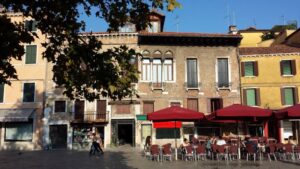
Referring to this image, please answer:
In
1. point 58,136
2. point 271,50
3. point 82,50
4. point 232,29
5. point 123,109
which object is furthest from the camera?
point 232,29

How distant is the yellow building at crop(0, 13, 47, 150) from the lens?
29.4 m

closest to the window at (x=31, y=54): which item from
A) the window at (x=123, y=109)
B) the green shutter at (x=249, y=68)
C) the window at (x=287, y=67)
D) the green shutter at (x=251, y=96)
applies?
the window at (x=123, y=109)

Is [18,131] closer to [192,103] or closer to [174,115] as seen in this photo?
[192,103]

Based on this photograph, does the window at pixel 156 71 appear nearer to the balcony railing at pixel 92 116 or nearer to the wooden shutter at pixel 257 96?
the balcony railing at pixel 92 116

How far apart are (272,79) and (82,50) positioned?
2500cm

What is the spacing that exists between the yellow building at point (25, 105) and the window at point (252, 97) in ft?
52.8

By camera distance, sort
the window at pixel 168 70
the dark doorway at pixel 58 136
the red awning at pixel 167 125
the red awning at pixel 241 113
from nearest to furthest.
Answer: the red awning at pixel 241 113
the red awning at pixel 167 125
the dark doorway at pixel 58 136
the window at pixel 168 70

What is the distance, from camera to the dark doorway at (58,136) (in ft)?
96.7

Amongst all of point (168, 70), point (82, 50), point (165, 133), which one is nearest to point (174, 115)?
point (82, 50)

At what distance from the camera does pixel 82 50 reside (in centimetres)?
734

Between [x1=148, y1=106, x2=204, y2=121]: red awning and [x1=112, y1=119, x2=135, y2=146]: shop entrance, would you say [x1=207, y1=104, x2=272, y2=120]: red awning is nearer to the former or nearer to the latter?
[x1=148, y1=106, x2=204, y2=121]: red awning

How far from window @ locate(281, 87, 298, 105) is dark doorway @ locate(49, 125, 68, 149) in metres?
17.3

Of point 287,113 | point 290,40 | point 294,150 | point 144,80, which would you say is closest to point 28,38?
point 287,113

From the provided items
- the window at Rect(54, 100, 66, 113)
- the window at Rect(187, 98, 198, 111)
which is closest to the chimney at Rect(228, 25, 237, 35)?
the window at Rect(187, 98, 198, 111)
